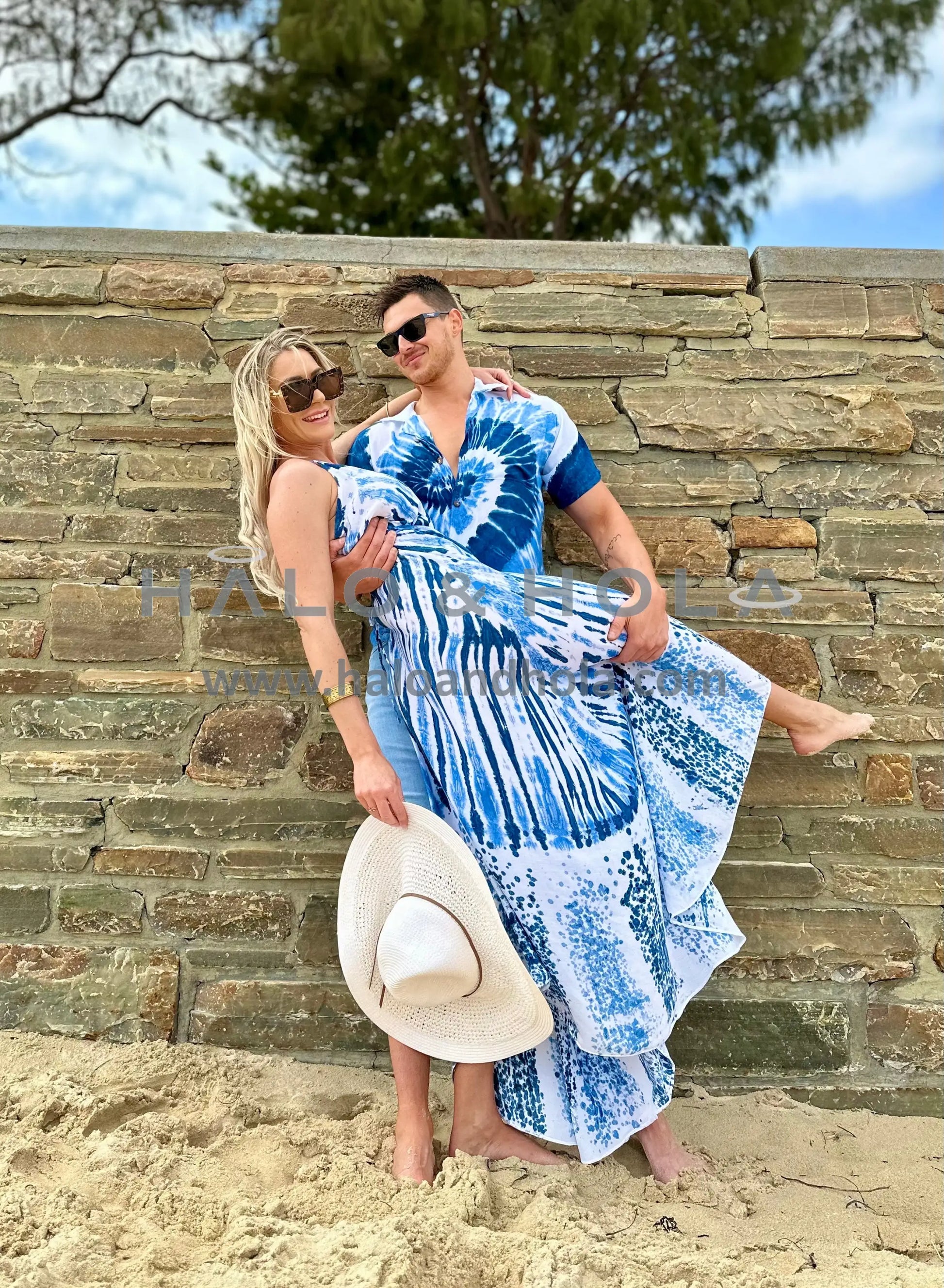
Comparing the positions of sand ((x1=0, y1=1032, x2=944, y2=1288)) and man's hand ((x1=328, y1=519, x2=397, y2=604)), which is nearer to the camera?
sand ((x1=0, y1=1032, x2=944, y2=1288))

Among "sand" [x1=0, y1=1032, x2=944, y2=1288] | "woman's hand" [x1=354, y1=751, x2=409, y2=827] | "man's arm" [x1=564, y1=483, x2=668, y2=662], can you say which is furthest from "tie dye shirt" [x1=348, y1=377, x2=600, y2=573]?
"sand" [x1=0, y1=1032, x2=944, y2=1288]

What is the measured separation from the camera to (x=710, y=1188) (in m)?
2.28

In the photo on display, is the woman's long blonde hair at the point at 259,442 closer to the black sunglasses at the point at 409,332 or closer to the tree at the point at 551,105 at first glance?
the black sunglasses at the point at 409,332

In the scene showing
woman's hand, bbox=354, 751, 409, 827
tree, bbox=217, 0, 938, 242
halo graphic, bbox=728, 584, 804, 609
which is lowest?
woman's hand, bbox=354, 751, 409, 827

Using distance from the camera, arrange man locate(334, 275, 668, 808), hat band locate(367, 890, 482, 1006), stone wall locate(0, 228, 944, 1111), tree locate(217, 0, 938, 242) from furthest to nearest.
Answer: tree locate(217, 0, 938, 242) → stone wall locate(0, 228, 944, 1111) → man locate(334, 275, 668, 808) → hat band locate(367, 890, 482, 1006)

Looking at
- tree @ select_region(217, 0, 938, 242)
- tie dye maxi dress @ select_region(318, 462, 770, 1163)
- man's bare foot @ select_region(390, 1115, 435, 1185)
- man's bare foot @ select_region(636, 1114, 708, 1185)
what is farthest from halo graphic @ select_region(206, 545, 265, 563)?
tree @ select_region(217, 0, 938, 242)

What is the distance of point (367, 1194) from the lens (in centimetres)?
213

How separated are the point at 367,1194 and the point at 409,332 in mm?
1933

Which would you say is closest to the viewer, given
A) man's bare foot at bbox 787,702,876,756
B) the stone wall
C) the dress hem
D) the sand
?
the sand

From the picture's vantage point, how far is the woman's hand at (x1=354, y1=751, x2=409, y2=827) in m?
2.22

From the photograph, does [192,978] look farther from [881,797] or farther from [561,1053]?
[881,797]

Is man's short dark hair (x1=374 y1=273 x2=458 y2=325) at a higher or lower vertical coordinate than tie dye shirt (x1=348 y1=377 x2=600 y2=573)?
higher

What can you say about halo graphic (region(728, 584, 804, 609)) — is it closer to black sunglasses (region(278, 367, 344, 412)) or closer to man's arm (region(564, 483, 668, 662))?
man's arm (region(564, 483, 668, 662))

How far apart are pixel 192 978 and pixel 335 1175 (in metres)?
0.72
